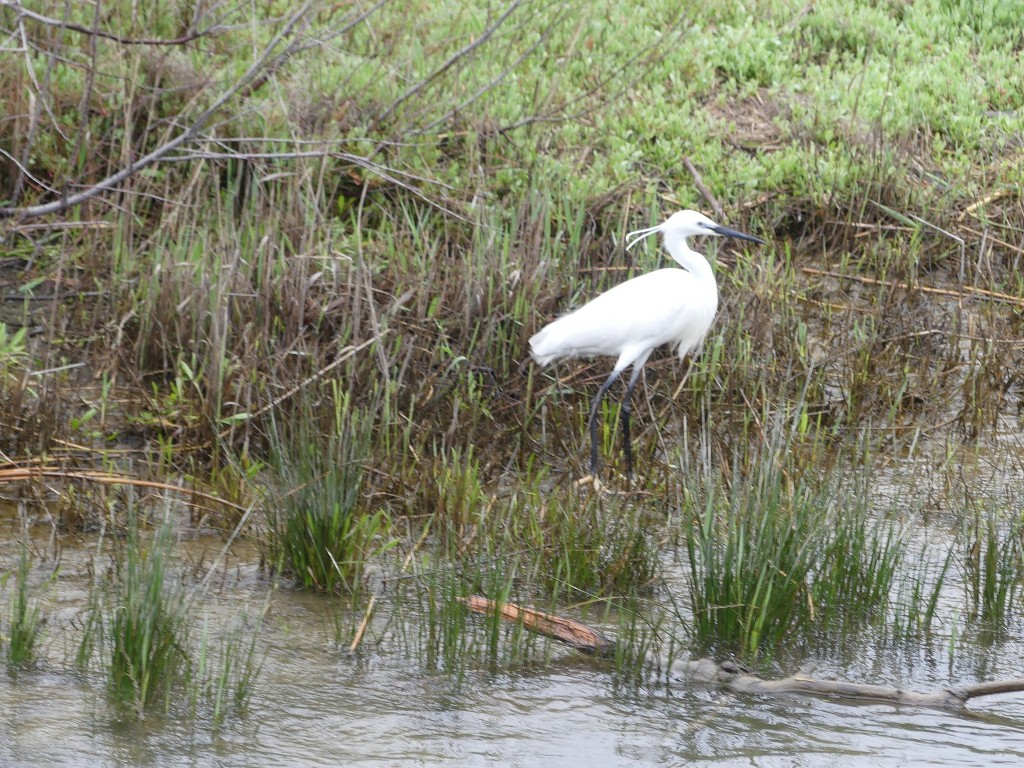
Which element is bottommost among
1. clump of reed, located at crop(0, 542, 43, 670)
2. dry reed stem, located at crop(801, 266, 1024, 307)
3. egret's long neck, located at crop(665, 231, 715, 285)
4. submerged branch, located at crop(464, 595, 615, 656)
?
clump of reed, located at crop(0, 542, 43, 670)

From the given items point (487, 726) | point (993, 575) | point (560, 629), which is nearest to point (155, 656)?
point (487, 726)

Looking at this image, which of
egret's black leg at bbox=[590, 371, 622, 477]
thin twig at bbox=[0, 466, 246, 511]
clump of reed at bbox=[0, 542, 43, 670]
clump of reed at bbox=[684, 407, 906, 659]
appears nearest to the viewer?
clump of reed at bbox=[0, 542, 43, 670]

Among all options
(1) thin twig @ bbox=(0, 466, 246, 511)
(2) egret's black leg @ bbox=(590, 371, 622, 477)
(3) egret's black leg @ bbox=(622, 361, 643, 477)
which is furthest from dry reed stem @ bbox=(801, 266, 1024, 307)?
(1) thin twig @ bbox=(0, 466, 246, 511)

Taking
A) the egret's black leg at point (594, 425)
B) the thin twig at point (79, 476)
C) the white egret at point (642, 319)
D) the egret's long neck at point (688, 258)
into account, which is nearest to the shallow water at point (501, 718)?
the thin twig at point (79, 476)

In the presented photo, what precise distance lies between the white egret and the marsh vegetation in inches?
5.0

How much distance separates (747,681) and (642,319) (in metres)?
2.12

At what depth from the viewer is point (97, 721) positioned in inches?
118

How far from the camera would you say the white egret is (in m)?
5.09

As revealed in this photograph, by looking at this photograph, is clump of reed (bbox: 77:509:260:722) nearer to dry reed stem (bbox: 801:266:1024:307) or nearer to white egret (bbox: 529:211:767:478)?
white egret (bbox: 529:211:767:478)

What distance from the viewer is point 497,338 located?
17.3 feet

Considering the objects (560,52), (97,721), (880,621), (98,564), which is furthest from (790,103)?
(97,721)

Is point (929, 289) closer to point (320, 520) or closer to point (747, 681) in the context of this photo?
point (747, 681)

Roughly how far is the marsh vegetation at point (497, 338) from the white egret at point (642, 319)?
5.0 inches

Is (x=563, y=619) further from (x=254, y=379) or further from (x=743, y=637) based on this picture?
(x=254, y=379)
